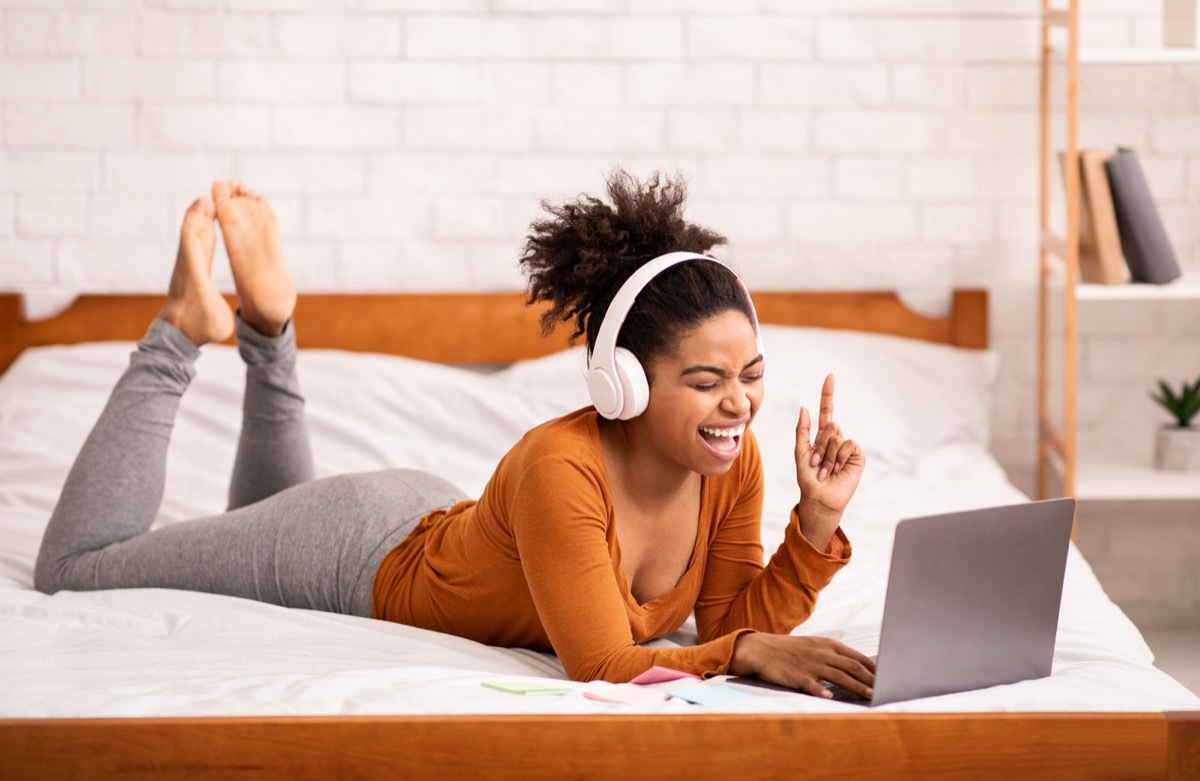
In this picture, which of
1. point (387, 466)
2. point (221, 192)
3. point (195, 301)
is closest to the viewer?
point (195, 301)

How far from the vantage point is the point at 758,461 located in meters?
1.56

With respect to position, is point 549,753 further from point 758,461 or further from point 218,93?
point 218,93

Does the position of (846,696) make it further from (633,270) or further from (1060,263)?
(1060,263)

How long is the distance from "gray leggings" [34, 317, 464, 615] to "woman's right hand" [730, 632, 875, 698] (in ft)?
1.86

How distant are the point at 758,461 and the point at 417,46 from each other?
1.62 m

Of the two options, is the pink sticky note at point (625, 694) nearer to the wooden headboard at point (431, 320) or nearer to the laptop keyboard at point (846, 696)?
the laptop keyboard at point (846, 696)

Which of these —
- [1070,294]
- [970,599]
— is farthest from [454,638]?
[1070,294]

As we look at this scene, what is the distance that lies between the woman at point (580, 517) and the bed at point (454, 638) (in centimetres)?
7

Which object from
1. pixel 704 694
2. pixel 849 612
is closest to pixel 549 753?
pixel 704 694

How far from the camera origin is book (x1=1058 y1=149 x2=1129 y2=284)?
8.20ft

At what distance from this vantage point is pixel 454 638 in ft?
4.91

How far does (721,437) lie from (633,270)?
20 centimetres

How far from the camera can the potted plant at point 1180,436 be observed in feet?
8.73

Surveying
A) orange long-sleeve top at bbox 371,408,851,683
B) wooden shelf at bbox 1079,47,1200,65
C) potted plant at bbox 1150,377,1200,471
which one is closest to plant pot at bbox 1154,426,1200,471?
potted plant at bbox 1150,377,1200,471
